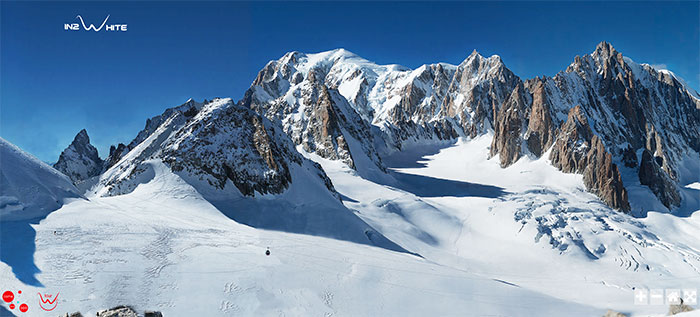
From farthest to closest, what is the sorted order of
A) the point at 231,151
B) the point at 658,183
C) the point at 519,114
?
the point at 519,114 < the point at 658,183 < the point at 231,151

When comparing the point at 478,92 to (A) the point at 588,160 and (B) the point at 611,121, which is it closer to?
(B) the point at 611,121

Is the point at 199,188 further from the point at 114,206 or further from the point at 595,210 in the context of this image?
the point at 595,210

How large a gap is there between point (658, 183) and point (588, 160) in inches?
473

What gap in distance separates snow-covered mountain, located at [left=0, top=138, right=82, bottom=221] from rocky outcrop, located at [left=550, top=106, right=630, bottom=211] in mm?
67472

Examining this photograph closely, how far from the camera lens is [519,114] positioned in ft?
285

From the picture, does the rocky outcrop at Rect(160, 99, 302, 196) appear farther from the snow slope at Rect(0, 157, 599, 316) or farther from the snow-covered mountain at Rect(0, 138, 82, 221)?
the snow-covered mountain at Rect(0, 138, 82, 221)

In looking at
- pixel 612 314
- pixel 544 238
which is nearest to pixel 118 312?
pixel 612 314

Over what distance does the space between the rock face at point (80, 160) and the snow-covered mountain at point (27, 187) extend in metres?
70.3

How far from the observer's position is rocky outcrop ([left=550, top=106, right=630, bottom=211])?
5764 centimetres

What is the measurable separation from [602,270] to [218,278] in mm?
33751

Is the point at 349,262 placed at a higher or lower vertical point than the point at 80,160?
lower

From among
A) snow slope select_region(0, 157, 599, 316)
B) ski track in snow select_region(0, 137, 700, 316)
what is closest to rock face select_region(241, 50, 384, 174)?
ski track in snow select_region(0, 137, 700, 316)

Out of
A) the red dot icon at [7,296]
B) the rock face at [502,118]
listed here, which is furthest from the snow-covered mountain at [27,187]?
the rock face at [502,118]

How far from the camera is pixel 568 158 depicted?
6862 centimetres
